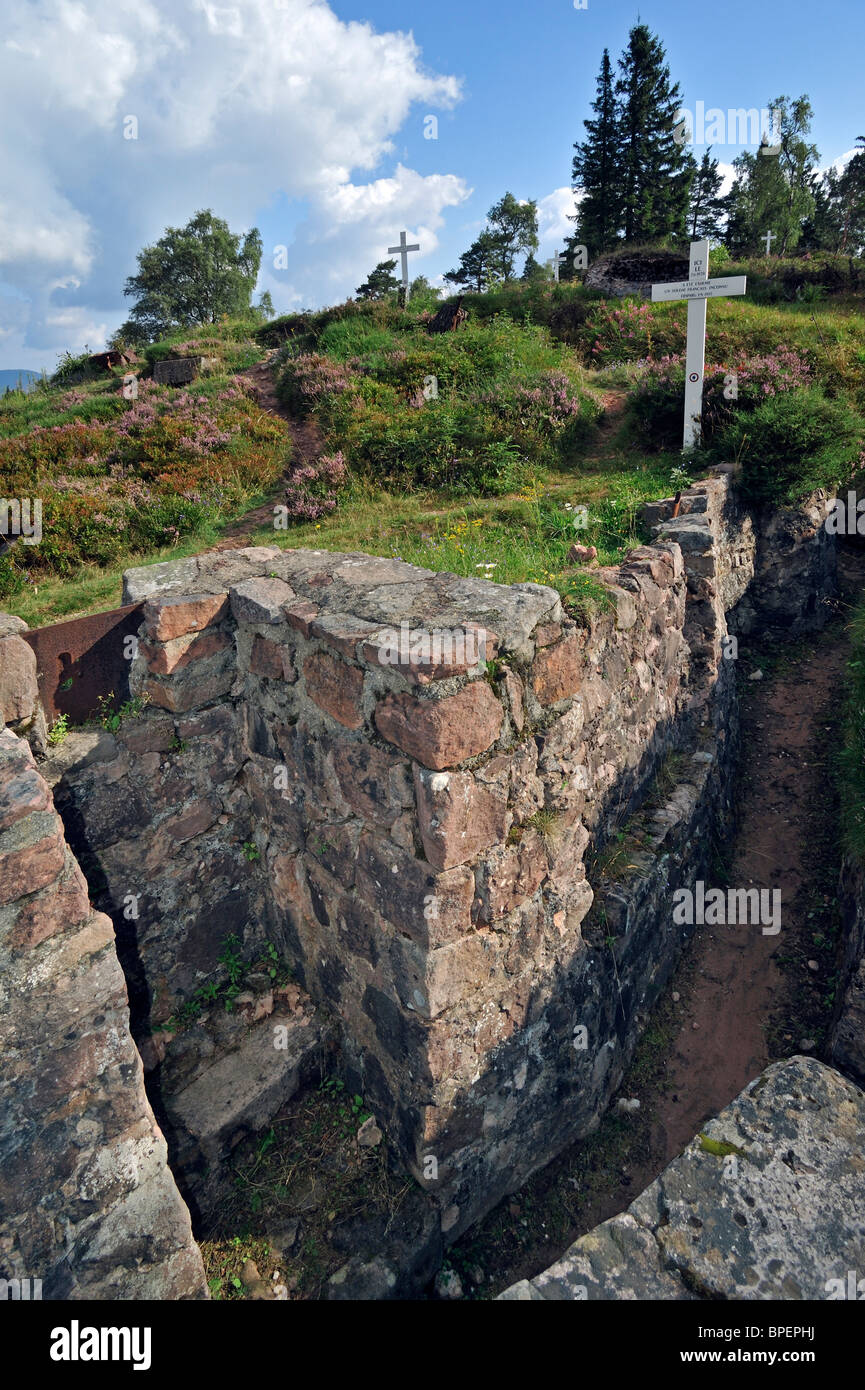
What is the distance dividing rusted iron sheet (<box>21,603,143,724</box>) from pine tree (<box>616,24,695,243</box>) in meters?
28.2

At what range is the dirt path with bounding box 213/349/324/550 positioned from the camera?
8.69 meters

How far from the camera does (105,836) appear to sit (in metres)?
3.24

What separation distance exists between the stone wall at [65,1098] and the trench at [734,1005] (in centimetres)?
150

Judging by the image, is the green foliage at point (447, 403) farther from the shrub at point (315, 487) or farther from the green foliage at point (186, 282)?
the green foliage at point (186, 282)

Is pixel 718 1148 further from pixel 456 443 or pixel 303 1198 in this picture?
pixel 456 443

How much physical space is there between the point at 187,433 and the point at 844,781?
1122 cm

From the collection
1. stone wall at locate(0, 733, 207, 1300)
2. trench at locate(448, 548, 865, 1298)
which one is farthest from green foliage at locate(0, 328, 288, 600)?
trench at locate(448, 548, 865, 1298)

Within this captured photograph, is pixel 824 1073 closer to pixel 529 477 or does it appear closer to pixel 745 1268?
pixel 745 1268

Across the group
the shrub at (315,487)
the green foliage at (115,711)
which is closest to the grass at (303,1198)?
the green foliage at (115,711)

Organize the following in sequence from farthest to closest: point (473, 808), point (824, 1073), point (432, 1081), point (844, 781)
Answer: point (844, 781) < point (432, 1081) < point (473, 808) < point (824, 1073)

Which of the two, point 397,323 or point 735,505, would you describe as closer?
point 735,505

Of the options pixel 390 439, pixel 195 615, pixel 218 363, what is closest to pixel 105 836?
pixel 195 615

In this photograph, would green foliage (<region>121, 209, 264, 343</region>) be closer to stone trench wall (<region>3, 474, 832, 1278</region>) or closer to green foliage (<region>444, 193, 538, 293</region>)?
green foliage (<region>444, 193, 538, 293</region>)

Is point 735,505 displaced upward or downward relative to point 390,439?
downward
